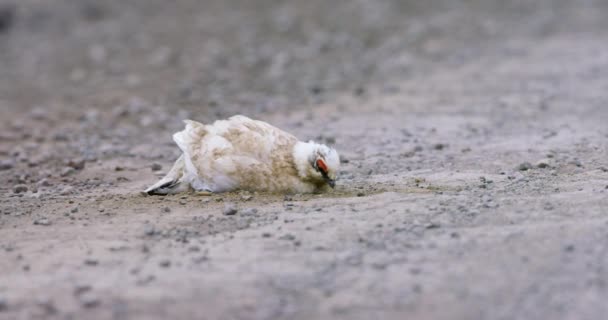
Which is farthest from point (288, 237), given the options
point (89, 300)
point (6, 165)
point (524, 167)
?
point (6, 165)

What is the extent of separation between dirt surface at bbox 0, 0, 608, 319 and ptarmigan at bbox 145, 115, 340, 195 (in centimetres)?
13

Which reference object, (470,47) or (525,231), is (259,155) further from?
(470,47)

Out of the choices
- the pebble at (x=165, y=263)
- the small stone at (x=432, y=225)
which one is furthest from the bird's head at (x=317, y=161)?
the pebble at (x=165, y=263)

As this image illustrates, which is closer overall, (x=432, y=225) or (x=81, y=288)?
(x=81, y=288)

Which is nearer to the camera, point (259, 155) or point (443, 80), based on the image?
point (259, 155)

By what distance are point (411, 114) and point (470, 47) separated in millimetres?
4710

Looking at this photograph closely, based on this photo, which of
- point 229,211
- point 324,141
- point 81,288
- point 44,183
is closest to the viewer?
point 81,288

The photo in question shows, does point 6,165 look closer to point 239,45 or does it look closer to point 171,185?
point 171,185

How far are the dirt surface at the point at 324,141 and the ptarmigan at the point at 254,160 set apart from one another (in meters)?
0.13

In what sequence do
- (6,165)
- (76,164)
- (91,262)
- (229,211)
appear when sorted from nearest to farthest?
(91,262), (229,211), (76,164), (6,165)

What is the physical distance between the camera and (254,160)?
19.4 feet

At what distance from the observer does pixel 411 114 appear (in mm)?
9789

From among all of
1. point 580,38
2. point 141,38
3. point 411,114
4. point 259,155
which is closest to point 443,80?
point 411,114

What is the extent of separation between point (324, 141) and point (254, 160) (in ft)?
8.89
